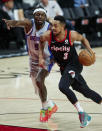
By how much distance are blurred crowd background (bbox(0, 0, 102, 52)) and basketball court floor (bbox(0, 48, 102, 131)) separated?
2975mm

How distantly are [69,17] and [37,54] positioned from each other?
425 inches

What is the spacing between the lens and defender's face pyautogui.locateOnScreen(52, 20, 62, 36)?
20.1 ft

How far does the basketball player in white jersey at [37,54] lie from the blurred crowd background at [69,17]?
7.60 m

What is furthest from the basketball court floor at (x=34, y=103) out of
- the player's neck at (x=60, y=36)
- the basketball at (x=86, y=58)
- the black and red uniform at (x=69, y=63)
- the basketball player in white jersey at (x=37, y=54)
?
the player's neck at (x=60, y=36)

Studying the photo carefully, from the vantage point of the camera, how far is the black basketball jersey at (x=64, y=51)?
6133 mm

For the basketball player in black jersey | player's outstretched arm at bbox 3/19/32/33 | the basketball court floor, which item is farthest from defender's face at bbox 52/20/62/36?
the basketball court floor

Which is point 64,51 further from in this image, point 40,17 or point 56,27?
point 40,17

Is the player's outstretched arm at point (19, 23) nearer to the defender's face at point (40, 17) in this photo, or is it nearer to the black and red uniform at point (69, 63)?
the defender's face at point (40, 17)

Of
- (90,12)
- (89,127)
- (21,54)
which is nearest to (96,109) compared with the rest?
(89,127)

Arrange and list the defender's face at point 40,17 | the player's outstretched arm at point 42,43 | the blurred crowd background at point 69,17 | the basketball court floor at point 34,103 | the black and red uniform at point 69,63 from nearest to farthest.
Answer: the black and red uniform at point 69,63 → the player's outstretched arm at point 42,43 → the basketball court floor at point 34,103 → the defender's face at point 40,17 → the blurred crowd background at point 69,17

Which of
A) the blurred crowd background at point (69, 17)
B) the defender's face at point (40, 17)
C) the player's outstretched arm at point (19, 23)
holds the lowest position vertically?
the blurred crowd background at point (69, 17)

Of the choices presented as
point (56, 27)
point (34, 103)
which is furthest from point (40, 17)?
point (34, 103)

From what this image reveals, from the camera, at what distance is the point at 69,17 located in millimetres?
17500

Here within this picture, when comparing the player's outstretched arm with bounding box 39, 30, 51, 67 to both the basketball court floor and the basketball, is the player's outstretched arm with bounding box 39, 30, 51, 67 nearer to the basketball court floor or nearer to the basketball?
the basketball
